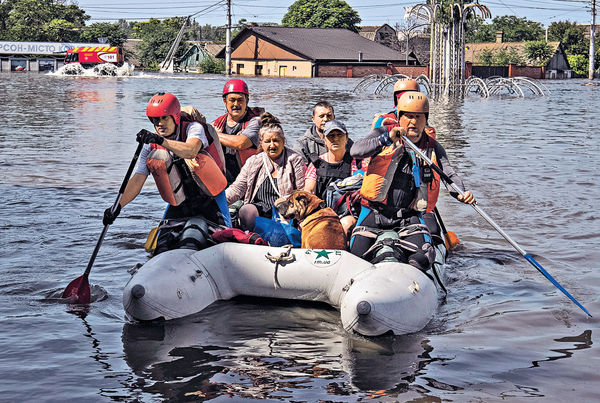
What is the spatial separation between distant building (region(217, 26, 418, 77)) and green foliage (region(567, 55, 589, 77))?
2026 cm

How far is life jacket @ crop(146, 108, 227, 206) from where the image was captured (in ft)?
22.4

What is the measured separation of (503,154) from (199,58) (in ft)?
219

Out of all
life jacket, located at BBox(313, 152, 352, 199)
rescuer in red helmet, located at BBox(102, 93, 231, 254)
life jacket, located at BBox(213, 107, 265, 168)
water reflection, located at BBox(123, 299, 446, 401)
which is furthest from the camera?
life jacket, located at BBox(213, 107, 265, 168)

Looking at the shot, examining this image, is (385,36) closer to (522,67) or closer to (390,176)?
(522,67)

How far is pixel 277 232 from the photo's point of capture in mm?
7543

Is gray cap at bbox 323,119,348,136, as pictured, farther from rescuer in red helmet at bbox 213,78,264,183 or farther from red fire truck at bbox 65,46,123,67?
red fire truck at bbox 65,46,123,67

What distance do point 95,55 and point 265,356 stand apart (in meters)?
71.7

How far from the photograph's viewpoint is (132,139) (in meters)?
22.5

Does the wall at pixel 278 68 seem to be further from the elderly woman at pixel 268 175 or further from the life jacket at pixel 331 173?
the elderly woman at pixel 268 175

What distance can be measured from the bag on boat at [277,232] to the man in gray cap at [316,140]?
1.02 meters

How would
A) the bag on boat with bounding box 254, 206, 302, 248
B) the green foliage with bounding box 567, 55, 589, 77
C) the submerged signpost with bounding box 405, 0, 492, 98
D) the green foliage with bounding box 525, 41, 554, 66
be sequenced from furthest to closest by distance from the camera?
the green foliage with bounding box 567, 55, 589, 77 → the green foliage with bounding box 525, 41, 554, 66 → the submerged signpost with bounding box 405, 0, 492, 98 → the bag on boat with bounding box 254, 206, 302, 248

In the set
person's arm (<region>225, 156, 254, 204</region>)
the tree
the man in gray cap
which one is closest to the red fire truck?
the tree

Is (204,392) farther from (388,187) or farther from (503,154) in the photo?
(503,154)

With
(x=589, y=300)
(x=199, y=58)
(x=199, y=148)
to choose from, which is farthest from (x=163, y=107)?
(x=199, y=58)
